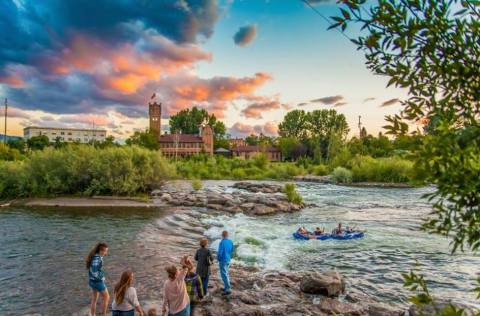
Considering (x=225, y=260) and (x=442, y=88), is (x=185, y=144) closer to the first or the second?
(x=225, y=260)

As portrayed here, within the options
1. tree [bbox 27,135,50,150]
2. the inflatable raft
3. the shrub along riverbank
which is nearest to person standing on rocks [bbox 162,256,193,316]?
the inflatable raft

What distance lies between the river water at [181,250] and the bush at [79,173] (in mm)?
7575

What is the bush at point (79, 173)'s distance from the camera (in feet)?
127

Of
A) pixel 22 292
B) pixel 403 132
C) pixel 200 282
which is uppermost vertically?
pixel 403 132

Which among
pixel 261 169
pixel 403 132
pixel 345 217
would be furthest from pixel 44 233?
pixel 261 169

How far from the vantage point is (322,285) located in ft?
41.9

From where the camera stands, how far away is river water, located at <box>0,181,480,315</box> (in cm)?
1359

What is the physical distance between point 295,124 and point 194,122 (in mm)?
41768

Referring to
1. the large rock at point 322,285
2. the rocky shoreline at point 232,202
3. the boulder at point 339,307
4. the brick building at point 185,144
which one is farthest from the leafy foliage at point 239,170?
the boulder at point 339,307

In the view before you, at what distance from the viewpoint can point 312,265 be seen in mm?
17047

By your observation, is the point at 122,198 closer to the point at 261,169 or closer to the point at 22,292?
the point at 22,292

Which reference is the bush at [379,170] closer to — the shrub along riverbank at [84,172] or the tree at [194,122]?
the shrub along riverbank at [84,172]

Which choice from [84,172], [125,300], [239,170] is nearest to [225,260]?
[125,300]

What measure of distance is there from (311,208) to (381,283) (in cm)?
2069
